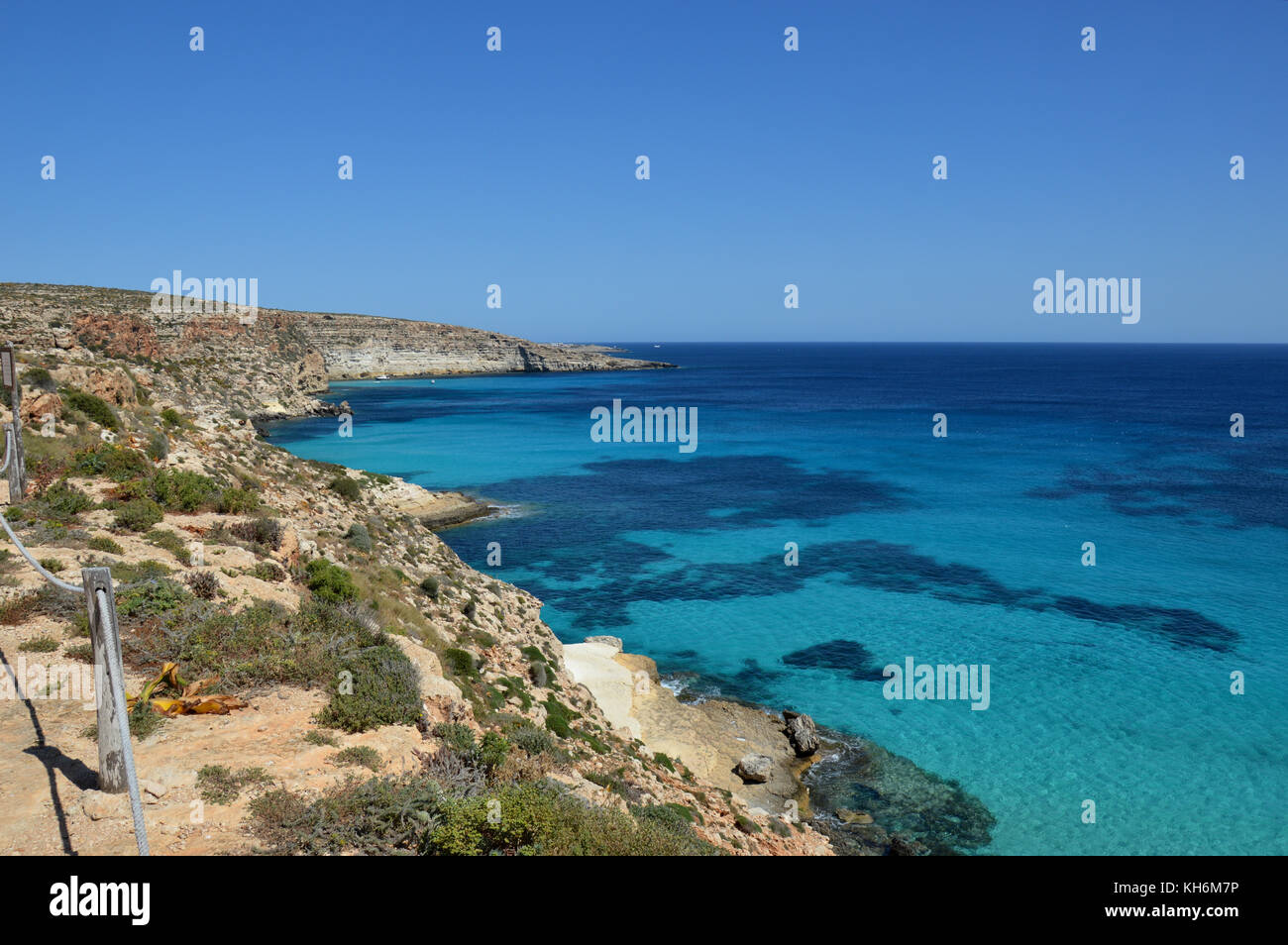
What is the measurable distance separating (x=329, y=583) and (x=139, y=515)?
462 cm

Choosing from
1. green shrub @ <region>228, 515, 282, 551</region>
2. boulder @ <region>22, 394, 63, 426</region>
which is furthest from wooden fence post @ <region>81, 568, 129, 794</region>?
boulder @ <region>22, 394, 63, 426</region>

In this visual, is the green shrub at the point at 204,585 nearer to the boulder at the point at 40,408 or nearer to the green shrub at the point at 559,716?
the green shrub at the point at 559,716

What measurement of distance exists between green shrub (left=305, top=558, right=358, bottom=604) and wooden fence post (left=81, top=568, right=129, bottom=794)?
20.8 feet

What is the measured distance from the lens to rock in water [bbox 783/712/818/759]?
1934 centimetres

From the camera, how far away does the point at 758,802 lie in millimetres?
17047

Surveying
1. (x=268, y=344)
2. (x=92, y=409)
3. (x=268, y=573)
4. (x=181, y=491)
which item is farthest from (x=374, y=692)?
(x=268, y=344)

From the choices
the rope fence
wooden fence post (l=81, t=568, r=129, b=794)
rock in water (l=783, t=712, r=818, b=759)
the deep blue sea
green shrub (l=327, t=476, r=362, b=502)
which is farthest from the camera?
green shrub (l=327, t=476, r=362, b=502)

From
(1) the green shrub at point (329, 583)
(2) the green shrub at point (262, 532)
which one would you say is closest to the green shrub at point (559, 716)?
(1) the green shrub at point (329, 583)

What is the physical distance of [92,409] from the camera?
66.5 ft

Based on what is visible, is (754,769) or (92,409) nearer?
(754,769)

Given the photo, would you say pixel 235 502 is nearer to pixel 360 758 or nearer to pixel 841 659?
pixel 360 758

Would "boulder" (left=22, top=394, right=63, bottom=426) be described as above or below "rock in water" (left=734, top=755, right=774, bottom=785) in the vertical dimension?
above

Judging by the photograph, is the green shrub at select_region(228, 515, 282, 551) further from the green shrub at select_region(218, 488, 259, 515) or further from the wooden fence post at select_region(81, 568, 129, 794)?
the wooden fence post at select_region(81, 568, 129, 794)

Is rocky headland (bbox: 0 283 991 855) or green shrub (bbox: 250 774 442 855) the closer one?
green shrub (bbox: 250 774 442 855)
